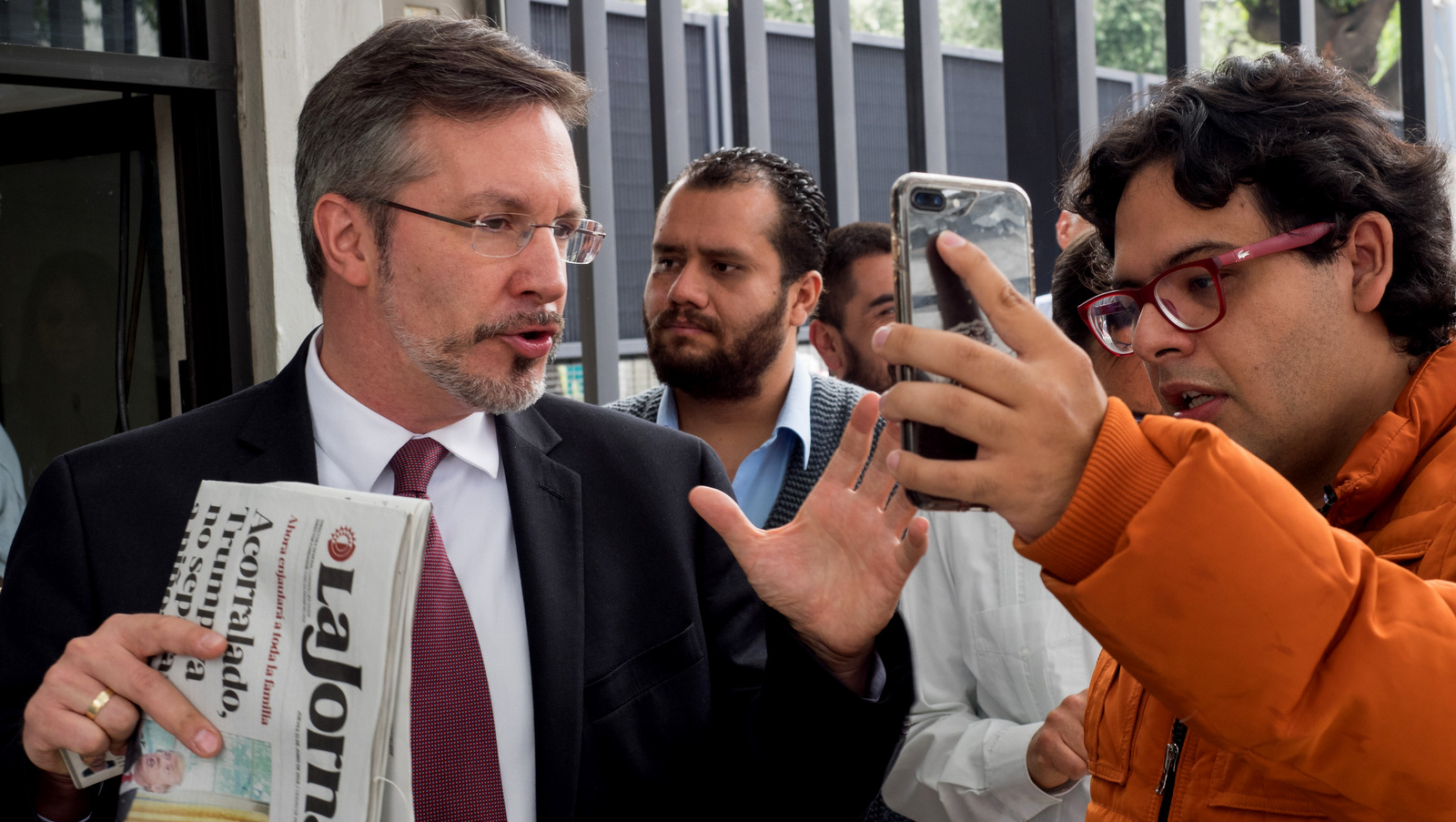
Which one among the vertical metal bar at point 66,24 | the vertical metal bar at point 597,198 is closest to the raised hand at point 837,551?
the vertical metal bar at point 66,24

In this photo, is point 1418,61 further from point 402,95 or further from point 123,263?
point 123,263

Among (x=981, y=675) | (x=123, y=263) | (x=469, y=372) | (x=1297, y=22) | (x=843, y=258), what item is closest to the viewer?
(x=469, y=372)

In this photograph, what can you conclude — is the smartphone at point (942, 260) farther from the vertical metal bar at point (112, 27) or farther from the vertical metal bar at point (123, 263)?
the vertical metal bar at point (123, 263)

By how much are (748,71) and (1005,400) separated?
9.36ft

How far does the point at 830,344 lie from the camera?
3.48 metres

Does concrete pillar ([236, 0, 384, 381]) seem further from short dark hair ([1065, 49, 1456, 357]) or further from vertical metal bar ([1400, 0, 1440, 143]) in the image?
vertical metal bar ([1400, 0, 1440, 143])

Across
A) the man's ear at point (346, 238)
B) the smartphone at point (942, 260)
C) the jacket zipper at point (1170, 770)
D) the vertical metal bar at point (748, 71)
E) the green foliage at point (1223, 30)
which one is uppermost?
the green foliage at point (1223, 30)

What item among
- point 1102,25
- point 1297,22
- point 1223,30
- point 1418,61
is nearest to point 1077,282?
point 1297,22

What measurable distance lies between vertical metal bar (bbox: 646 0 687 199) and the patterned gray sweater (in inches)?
44.8

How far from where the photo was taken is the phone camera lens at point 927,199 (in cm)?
97

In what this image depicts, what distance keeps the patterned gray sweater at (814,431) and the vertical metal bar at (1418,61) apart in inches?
52.1

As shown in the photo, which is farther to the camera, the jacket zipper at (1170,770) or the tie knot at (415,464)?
the tie knot at (415,464)

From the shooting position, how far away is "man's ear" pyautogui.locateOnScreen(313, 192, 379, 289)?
1.68 m

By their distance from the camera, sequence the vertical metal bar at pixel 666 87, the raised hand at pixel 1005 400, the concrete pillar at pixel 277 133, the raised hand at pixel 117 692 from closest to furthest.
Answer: the raised hand at pixel 1005 400 → the raised hand at pixel 117 692 → the concrete pillar at pixel 277 133 → the vertical metal bar at pixel 666 87
